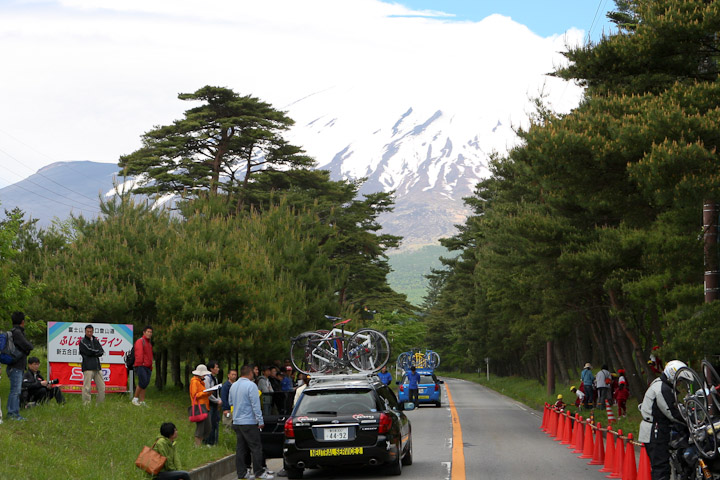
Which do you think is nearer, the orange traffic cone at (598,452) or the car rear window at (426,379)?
the orange traffic cone at (598,452)

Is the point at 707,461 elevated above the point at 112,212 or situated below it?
below

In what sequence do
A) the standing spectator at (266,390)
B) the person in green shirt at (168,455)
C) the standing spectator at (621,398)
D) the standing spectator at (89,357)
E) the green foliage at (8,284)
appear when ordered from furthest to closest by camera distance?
the standing spectator at (621,398) → the standing spectator at (89,357) → the standing spectator at (266,390) → the green foliage at (8,284) → the person in green shirt at (168,455)

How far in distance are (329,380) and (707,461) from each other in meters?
6.61

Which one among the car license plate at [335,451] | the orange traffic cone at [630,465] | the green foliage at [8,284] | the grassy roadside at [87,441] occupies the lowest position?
the orange traffic cone at [630,465]

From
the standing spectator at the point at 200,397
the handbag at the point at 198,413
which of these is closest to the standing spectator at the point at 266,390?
the standing spectator at the point at 200,397

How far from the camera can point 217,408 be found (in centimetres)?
1719

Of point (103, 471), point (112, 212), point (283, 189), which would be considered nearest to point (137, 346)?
point (103, 471)

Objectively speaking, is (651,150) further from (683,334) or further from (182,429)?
(182,429)

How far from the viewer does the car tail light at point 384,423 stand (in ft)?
45.0

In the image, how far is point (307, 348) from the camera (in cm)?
2206

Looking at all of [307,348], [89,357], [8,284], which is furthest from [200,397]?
[307,348]

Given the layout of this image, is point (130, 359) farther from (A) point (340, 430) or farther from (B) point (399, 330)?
(B) point (399, 330)

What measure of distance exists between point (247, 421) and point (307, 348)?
795 centimetres

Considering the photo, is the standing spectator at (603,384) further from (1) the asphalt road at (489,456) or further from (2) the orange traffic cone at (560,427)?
(2) the orange traffic cone at (560,427)
